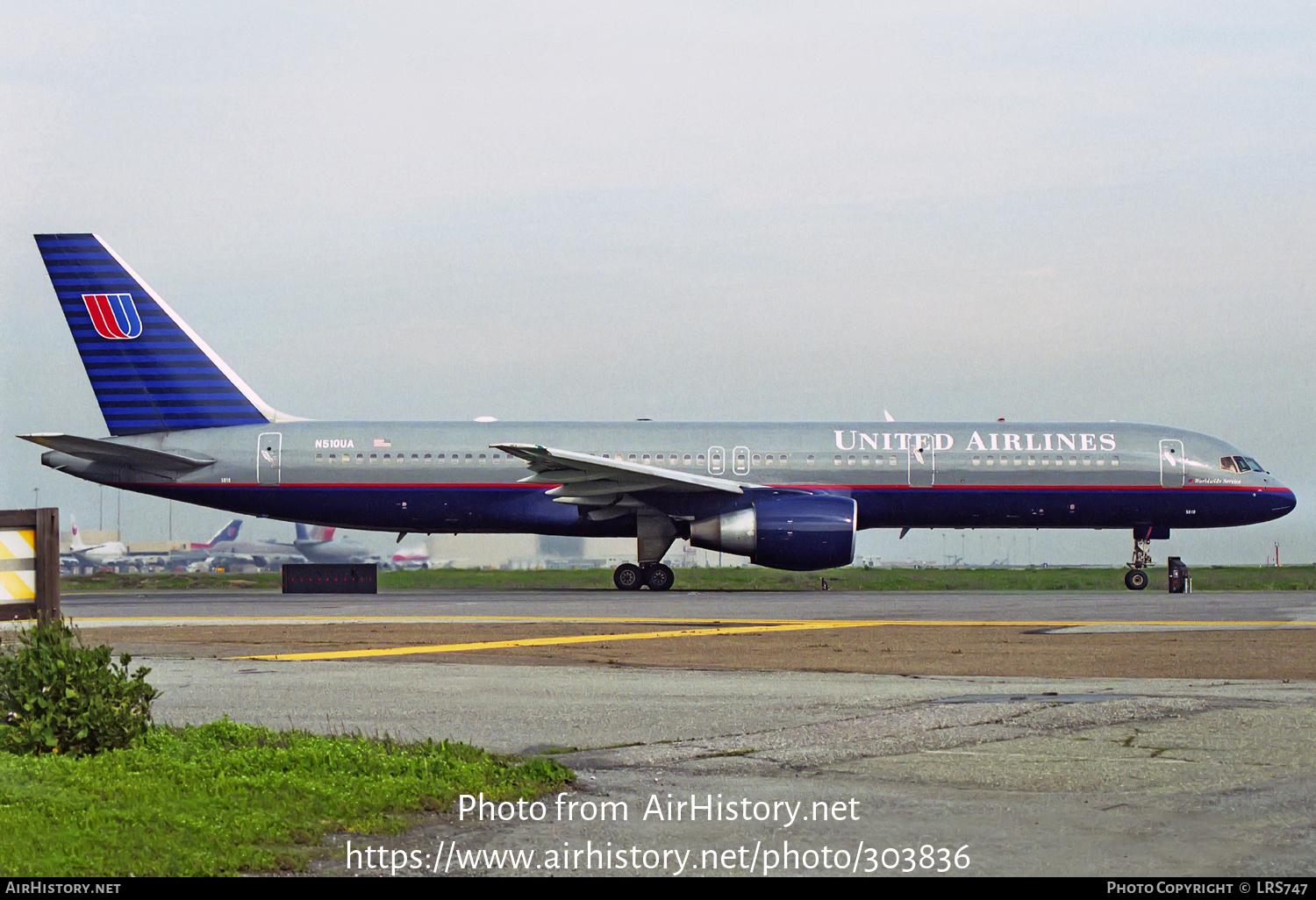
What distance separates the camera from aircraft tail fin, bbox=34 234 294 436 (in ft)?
103

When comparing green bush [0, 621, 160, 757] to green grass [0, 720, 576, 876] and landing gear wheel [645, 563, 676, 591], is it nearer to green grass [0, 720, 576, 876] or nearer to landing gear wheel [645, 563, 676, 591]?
green grass [0, 720, 576, 876]

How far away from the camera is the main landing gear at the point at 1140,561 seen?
31.7m

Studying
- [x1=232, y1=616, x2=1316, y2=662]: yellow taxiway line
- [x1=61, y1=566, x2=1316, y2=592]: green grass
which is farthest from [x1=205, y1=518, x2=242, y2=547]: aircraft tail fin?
[x1=232, y1=616, x2=1316, y2=662]: yellow taxiway line

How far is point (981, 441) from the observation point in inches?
1212

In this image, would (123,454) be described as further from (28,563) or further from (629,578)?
(28,563)

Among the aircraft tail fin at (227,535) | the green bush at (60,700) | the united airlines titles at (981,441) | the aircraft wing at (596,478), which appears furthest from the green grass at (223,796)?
the aircraft tail fin at (227,535)

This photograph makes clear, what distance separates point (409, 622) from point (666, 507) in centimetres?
1142

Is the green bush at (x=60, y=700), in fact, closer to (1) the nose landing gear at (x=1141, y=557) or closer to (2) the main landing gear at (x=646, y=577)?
(2) the main landing gear at (x=646, y=577)

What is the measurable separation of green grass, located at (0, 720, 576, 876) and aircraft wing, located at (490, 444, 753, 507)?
20.4 metres

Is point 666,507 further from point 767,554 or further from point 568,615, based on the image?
point 568,615

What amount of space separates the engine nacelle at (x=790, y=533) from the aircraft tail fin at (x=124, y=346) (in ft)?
37.9

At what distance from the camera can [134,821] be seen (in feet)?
18.7

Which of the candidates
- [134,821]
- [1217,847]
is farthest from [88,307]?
[1217,847]

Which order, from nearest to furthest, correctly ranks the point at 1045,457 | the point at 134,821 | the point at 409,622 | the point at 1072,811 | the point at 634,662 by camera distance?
the point at 134,821, the point at 1072,811, the point at 634,662, the point at 409,622, the point at 1045,457
